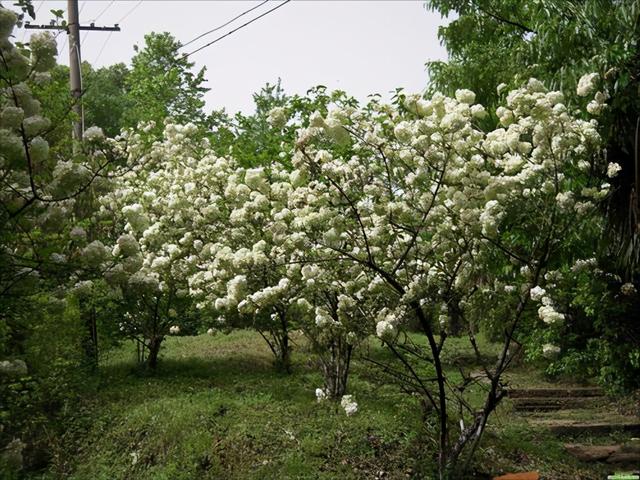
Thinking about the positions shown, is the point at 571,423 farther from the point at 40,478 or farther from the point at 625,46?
the point at 40,478

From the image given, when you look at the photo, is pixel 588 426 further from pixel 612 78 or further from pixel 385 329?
pixel 385 329

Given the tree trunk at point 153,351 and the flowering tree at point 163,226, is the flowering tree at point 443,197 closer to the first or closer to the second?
the flowering tree at point 163,226

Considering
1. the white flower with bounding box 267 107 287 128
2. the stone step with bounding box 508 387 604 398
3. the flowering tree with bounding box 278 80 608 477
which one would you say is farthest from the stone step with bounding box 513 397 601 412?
the white flower with bounding box 267 107 287 128

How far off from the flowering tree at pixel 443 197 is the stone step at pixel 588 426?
113 inches

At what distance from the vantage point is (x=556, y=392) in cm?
1039

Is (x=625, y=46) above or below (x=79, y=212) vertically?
above

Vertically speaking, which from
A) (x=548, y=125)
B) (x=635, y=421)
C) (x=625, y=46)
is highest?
(x=625, y=46)

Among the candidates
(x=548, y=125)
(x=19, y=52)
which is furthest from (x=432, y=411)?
(x=19, y=52)

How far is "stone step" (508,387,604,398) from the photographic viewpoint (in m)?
10.2

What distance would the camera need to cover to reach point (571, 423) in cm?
868

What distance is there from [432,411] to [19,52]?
5561mm

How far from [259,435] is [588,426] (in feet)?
13.0

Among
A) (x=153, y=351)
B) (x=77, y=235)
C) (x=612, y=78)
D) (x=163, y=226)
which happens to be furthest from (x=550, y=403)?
(x=77, y=235)

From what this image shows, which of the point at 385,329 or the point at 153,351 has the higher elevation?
the point at 385,329
